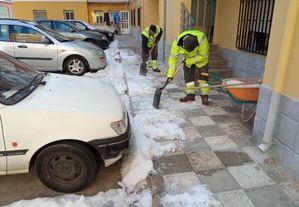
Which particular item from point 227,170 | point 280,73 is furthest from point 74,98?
point 280,73

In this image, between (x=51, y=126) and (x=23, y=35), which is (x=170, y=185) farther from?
(x=23, y=35)

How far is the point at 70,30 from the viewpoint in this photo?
35.2 feet

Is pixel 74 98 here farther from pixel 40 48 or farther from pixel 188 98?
pixel 40 48

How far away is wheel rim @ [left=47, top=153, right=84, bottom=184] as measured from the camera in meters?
2.66

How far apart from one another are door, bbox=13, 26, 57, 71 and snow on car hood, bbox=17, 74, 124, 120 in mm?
4133

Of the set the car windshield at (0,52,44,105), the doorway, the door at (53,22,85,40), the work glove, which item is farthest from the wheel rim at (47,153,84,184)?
the door at (53,22,85,40)

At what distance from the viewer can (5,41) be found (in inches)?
276

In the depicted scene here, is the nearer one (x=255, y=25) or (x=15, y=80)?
(x=15, y=80)

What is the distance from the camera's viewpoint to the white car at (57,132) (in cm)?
249

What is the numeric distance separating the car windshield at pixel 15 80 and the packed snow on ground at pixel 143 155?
1.05m

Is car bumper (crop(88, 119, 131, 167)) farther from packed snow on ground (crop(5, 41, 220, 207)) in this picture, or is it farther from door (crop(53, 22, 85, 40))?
door (crop(53, 22, 85, 40))

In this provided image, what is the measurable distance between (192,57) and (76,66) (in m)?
4.00

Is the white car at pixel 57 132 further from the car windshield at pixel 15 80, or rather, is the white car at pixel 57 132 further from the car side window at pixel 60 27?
the car side window at pixel 60 27

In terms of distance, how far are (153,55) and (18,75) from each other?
5377 millimetres
